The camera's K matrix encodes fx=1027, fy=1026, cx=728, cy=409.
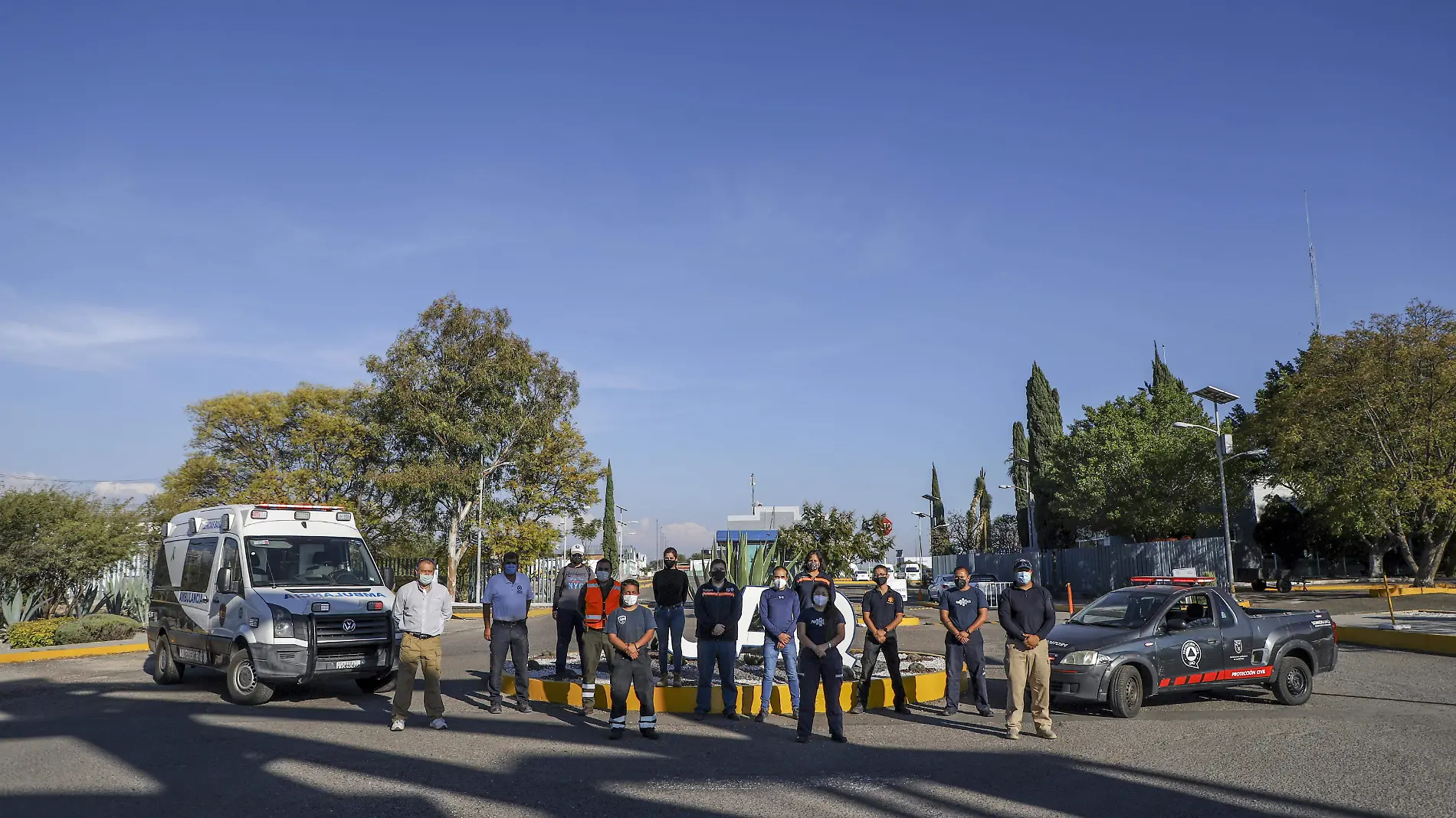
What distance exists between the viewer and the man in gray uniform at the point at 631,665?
10.3 metres

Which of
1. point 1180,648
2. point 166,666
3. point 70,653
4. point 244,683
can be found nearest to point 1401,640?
point 1180,648

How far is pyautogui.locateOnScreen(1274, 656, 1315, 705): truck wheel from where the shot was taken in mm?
12148

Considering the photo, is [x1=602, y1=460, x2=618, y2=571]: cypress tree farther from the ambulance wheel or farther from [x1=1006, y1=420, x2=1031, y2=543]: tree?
the ambulance wheel

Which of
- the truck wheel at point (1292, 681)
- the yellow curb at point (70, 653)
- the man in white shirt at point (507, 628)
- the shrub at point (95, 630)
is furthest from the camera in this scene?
the shrub at point (95, 630)

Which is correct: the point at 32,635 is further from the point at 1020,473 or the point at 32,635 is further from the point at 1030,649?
the point at 1020,473

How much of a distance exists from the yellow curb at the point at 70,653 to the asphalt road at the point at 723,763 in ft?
26.6

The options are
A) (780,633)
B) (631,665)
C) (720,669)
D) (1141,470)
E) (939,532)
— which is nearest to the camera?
(631,665)

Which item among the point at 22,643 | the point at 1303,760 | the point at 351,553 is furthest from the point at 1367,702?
the point at 22,643

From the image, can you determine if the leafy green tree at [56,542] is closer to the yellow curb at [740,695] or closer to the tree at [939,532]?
the yellow curb at [740,695]

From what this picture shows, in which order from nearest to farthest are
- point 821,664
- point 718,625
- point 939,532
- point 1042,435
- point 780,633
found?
point 821,664
point 780,633
point 718,625
point 1042,435
point 939,532

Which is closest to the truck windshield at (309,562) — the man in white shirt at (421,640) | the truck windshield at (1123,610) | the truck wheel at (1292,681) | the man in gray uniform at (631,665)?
the man in white shirt at (421,640)

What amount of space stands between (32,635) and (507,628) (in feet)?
51.2

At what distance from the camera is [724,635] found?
11469 millimetres

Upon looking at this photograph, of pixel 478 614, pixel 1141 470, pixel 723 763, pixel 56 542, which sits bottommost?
pixel 478 614
